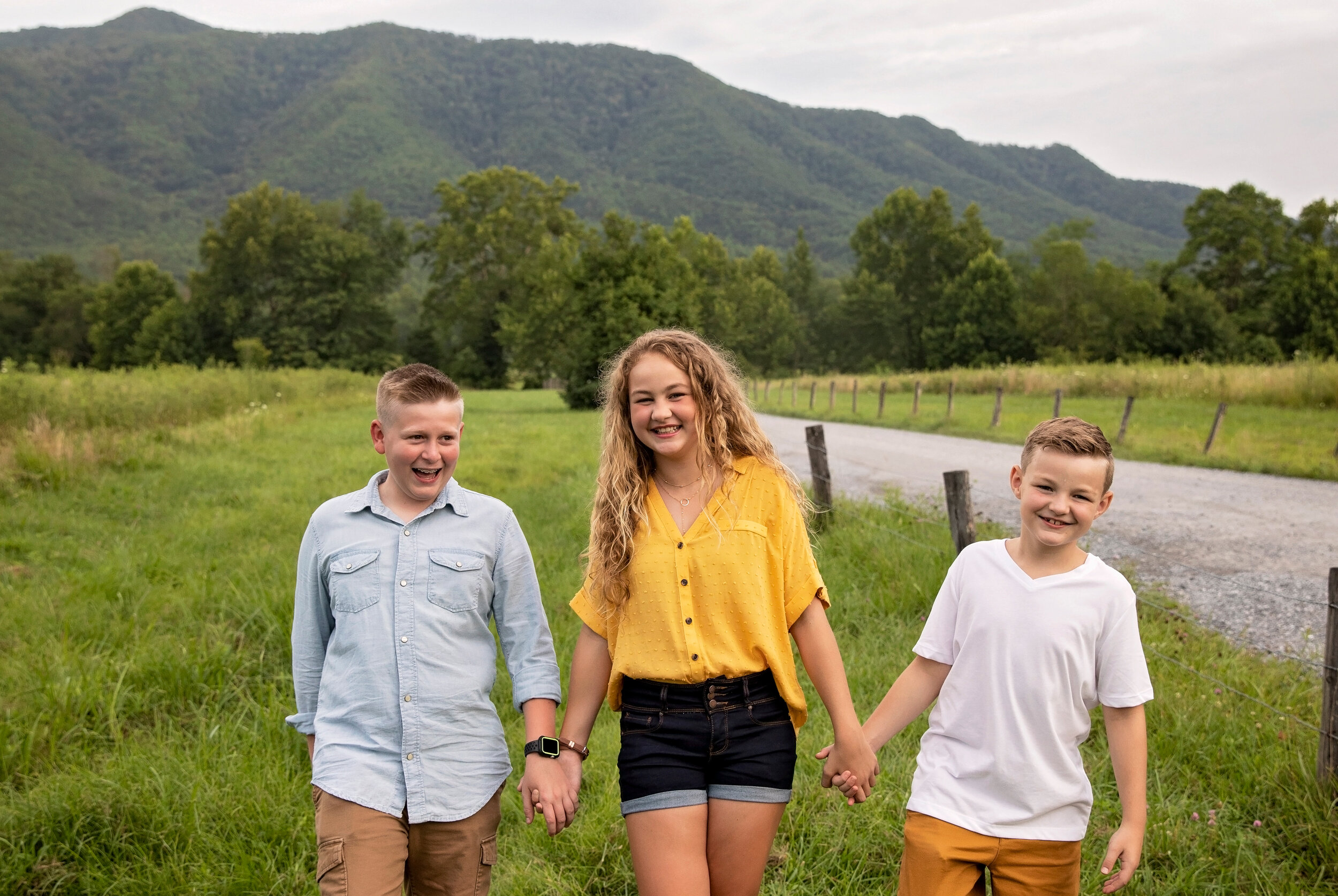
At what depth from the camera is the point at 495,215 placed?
64562 millimetres

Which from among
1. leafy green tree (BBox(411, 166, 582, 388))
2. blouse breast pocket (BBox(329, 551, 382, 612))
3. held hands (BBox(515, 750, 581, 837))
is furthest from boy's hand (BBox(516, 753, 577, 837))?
leafy green tree (BBox(411, 166, 582, 388))

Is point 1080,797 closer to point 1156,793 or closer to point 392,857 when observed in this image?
point 392,857

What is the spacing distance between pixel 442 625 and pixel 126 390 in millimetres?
16867

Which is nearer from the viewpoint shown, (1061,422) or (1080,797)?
(1080,797)

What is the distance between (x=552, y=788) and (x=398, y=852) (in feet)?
1.29

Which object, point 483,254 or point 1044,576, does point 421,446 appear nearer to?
point 1044,576

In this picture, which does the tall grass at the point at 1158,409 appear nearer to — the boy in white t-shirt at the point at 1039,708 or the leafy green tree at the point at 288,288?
the boy in white t-shirt at the point at 1039,708

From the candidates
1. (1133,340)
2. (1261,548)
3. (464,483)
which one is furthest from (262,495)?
(1133,340)

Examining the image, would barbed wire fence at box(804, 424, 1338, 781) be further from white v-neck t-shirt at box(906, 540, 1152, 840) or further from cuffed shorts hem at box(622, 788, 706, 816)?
cuffed shorts hem at box(622, 788, 706, 816)

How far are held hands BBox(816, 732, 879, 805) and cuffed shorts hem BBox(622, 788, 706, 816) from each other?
0.33m

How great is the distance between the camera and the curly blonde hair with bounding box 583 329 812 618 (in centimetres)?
235

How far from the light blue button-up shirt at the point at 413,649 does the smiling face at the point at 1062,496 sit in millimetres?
1264

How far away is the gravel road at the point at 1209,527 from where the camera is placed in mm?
5973

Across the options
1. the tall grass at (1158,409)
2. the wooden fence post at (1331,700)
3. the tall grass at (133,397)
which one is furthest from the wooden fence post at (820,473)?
the tall grass at (133,397)
